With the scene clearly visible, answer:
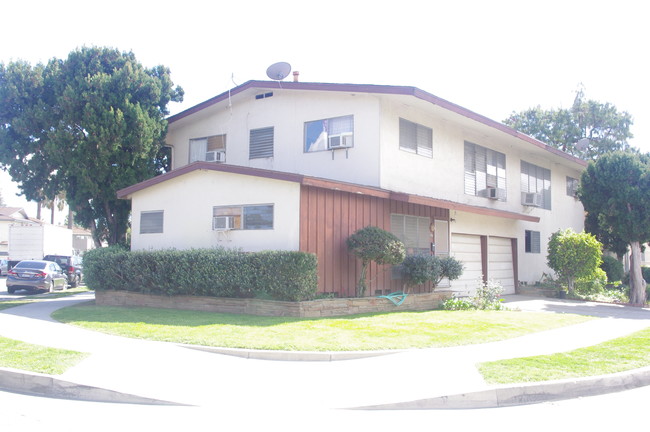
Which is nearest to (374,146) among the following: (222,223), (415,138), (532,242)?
(415,138)

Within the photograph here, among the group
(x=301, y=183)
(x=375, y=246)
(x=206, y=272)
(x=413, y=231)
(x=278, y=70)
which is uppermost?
(x=278, y=70)

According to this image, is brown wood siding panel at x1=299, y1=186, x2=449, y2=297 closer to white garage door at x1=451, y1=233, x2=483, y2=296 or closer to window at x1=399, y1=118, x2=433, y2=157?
window at x1=399, y1=118, x2=433, y2=157

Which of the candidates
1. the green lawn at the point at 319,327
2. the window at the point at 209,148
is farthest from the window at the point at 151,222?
the window at the point at 209,148

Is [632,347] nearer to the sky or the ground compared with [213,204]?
nearer to the ground

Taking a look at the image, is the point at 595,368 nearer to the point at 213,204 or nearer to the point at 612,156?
the point at 213,204

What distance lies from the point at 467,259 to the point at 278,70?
8944 millimetres

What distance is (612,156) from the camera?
18797 mm

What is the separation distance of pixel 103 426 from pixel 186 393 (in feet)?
4.22

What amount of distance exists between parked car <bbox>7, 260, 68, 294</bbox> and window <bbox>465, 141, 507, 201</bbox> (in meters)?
16.8

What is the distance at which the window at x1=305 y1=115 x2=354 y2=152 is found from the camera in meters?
16.5

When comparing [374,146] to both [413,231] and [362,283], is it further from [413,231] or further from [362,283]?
[362,283]

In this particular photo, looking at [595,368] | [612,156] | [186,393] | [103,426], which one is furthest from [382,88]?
[103,426]

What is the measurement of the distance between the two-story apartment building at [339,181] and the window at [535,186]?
206 millimetres

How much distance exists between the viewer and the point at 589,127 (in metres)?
39.0
